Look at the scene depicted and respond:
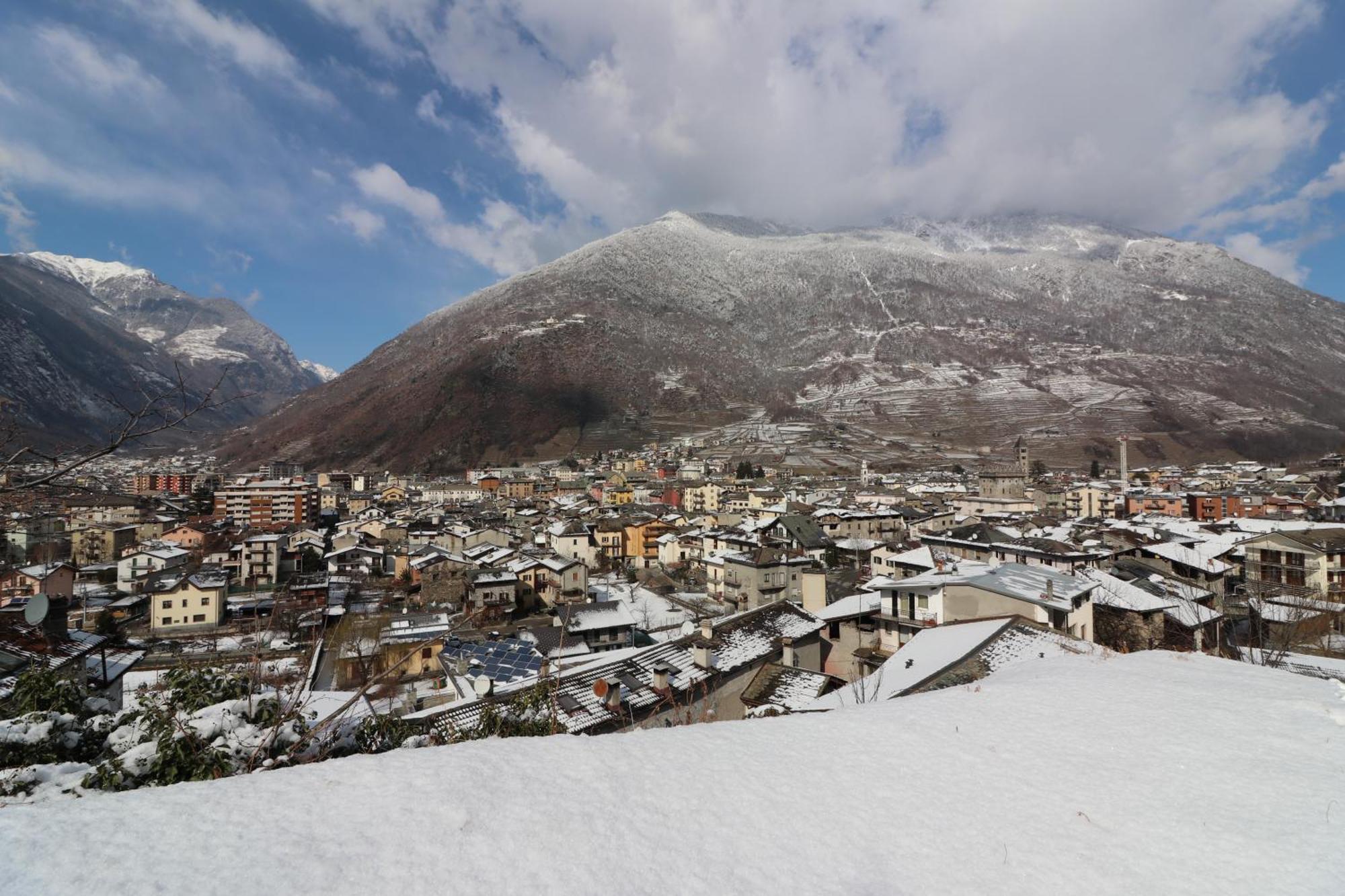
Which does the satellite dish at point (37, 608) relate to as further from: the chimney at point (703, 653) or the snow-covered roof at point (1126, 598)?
the snow-covered roof at point (1126, 598)

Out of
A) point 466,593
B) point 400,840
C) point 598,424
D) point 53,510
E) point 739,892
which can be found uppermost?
point 598,424

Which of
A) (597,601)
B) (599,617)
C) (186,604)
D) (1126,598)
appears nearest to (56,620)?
(599,617)

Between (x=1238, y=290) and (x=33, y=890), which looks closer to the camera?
(x=33, y=890)

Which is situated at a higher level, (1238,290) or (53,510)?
(1238,290)

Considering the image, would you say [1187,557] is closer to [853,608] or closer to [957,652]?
[853,608]

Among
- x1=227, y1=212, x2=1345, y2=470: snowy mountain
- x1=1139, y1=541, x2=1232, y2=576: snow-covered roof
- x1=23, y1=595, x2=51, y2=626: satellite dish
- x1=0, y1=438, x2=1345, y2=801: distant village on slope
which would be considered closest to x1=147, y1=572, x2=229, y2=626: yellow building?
x1=0, y1=438, x2=1345, y2=801: distant village on slope

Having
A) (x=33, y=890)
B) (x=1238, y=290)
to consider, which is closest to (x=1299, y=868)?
(x=33, y=890)

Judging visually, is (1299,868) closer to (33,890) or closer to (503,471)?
(33,890)

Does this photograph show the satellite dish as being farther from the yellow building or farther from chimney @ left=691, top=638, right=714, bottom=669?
the yellow building
